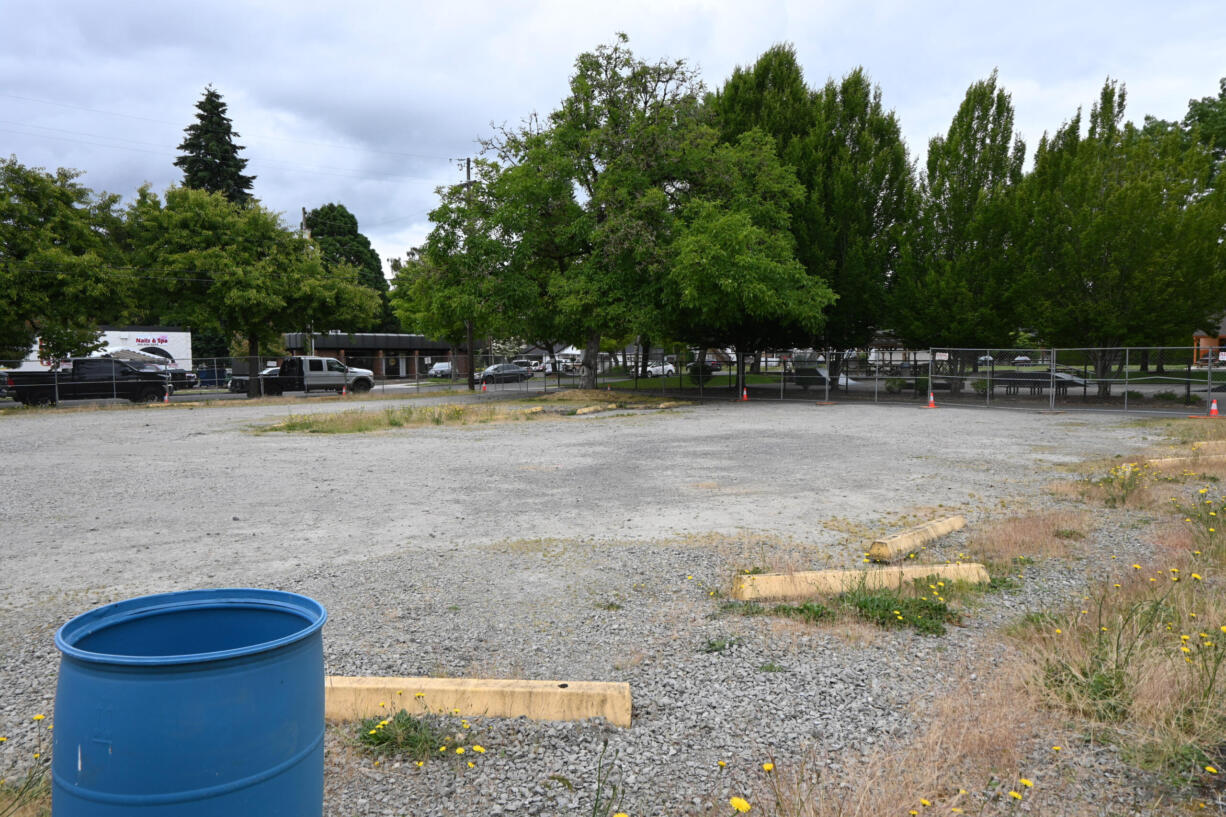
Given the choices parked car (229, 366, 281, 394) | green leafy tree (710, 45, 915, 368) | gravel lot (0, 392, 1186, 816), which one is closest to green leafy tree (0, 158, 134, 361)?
parked car (229, 366, 281, 394)

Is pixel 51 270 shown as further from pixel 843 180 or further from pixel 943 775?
pixel 943 775

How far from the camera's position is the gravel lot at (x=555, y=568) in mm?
3258

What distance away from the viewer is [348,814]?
2.84 meters

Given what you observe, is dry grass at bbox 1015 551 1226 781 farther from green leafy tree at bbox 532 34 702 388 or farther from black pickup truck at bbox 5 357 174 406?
black pickup truck at bbox 5 357 174 406

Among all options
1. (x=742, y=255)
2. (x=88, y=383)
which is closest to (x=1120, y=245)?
(x=742, y=255)

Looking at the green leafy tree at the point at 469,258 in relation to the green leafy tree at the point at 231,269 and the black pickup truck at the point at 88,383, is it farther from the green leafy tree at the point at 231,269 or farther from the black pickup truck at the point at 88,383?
the black pickup truck at the point at 88,383

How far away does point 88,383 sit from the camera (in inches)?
1131

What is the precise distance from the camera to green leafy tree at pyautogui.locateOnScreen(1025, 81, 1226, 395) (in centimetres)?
2325

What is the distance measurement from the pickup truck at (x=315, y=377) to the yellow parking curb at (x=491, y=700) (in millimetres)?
35647

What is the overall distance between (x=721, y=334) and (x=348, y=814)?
31474 mm

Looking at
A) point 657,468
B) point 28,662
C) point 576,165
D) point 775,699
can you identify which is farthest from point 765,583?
point 576,165

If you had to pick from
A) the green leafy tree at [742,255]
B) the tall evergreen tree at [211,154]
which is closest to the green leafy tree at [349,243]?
the tall evergreen tree at [211,154]

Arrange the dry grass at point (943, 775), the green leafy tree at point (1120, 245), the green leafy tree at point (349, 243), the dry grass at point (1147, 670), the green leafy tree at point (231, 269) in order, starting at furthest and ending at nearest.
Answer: the green leafy tree at point (349, 243) → the green leafy tree at point (231, 269) → the green leafy tree at point (1120, 245) → the dry grass at point (1147, 670) → the dry grass at point (943, 775)

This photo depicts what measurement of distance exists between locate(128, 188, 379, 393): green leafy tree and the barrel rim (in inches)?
1342
